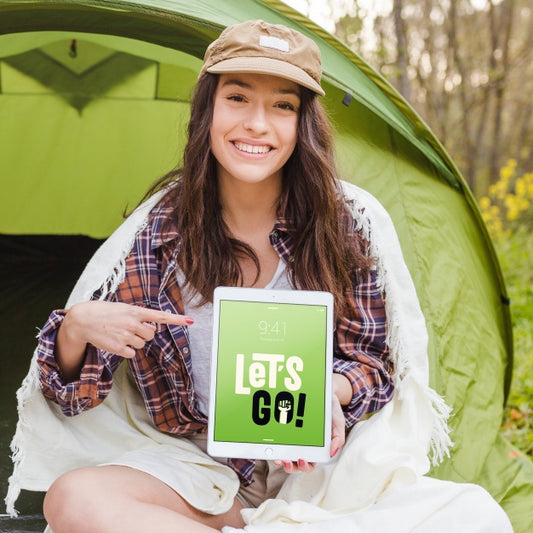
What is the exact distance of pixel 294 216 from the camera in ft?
4.41

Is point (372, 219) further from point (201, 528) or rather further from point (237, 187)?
point (201, 528)

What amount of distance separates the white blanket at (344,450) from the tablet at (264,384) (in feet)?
0.38

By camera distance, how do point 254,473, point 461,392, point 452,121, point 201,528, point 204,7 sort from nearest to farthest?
Answer: point 201,528, point 254,473, point 204,7, point 461,392, point 452,121

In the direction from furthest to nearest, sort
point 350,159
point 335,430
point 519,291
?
point 519,291, point 350,159, point 335,430

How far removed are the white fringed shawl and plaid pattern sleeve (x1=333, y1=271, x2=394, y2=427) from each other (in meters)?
0.02

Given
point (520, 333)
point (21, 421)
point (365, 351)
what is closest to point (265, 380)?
point (365, 351)

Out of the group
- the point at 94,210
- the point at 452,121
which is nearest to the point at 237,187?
the point at 94,210

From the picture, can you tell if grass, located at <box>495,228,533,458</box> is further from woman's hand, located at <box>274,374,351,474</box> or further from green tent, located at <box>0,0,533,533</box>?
woman's hand, located at <box>274,374,351,474</box>

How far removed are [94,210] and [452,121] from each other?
290 cm

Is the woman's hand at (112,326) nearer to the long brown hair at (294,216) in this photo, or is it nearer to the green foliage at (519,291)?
the long brown hair at (294,216)

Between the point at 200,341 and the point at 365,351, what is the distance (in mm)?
283

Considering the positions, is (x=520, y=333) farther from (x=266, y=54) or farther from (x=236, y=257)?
(x=266, y=54)

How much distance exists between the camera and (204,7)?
157cm

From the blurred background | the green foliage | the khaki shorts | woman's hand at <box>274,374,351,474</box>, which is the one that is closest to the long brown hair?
woman's hand at <box>274,374,351,474</box>
